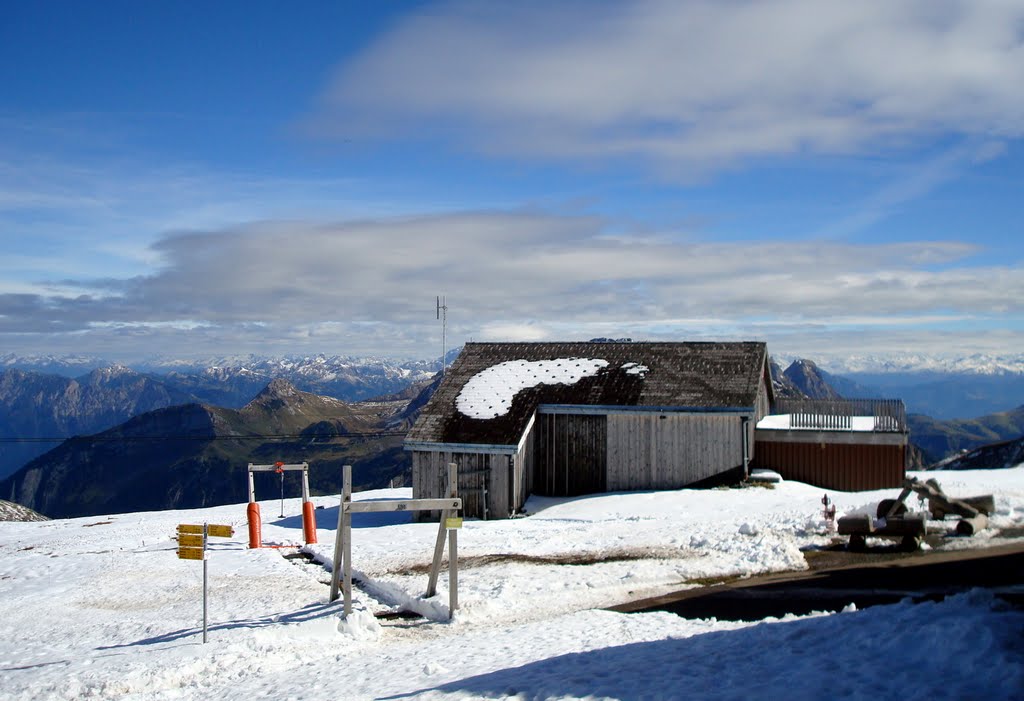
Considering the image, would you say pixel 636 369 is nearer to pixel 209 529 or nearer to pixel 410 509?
pixel 410 509

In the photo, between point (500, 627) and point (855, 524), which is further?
point (855, 524)

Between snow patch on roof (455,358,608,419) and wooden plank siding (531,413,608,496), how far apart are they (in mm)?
1625

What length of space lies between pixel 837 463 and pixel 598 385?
9290 millimetres

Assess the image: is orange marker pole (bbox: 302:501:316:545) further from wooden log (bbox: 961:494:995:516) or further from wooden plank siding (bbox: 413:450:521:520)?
wooden log (bbox: 961:494:995:516)

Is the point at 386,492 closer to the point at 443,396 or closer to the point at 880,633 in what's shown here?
the point at 443,396

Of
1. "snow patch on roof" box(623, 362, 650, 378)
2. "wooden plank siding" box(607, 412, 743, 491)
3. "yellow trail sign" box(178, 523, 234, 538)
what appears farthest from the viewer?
"snow patch on roof" box(623, 362, 650, 378)

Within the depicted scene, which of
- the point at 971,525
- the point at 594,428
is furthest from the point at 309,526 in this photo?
the point at 971,525

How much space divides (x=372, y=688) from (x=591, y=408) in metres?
21.6

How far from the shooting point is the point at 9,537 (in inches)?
1264

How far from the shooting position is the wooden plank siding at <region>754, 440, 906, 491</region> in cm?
3164

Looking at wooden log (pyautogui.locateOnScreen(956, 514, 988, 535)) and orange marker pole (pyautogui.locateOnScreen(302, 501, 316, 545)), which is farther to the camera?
orange marker pole (pyautogui.locateOnScreen(302, 501, 316, 545))

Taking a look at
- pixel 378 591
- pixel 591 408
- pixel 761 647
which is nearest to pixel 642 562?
pixel 378 591

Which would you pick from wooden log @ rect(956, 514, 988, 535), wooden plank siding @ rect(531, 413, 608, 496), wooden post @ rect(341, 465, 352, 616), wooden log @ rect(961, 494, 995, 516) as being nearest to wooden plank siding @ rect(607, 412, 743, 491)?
wooden plank siding @ rect(531, 413, 608, 496)

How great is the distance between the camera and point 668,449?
31641mm
